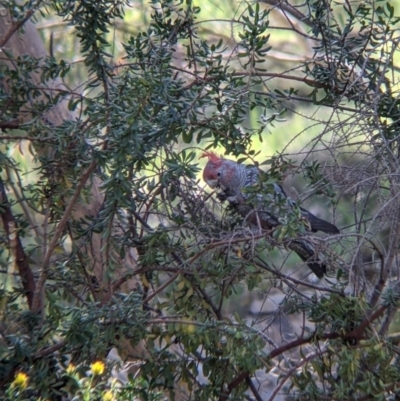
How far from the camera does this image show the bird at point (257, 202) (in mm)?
2320

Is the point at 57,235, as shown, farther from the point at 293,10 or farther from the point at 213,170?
the point at 293,10

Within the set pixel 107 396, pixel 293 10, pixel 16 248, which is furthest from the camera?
pixel 293 10

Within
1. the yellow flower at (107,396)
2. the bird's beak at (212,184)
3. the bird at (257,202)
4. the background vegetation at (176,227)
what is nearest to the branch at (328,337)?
the background vegetation at (176,227)

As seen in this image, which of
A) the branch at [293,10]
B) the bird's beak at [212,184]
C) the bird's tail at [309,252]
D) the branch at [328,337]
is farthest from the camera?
the bird's beak at [212,184]

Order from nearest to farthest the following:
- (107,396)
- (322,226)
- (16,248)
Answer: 1. (107,396)
2. (16,248)
3. (322,226)

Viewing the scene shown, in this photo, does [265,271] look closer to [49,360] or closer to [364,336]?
[364,336]

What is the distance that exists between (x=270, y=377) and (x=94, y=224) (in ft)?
9.16

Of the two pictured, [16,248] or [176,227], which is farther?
[16,248]

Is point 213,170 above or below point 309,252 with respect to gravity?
above

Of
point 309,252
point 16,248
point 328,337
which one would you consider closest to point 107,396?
point 16,248

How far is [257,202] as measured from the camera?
2.34 m

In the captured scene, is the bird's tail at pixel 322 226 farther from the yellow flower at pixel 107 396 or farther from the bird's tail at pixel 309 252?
the yellow flower at pixel 107 396

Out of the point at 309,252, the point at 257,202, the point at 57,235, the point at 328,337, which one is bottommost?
the point at 328,337

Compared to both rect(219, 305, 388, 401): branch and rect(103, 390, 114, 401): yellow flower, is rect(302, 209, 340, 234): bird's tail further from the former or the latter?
rect(103, 390, 114, 401): yellow flower
